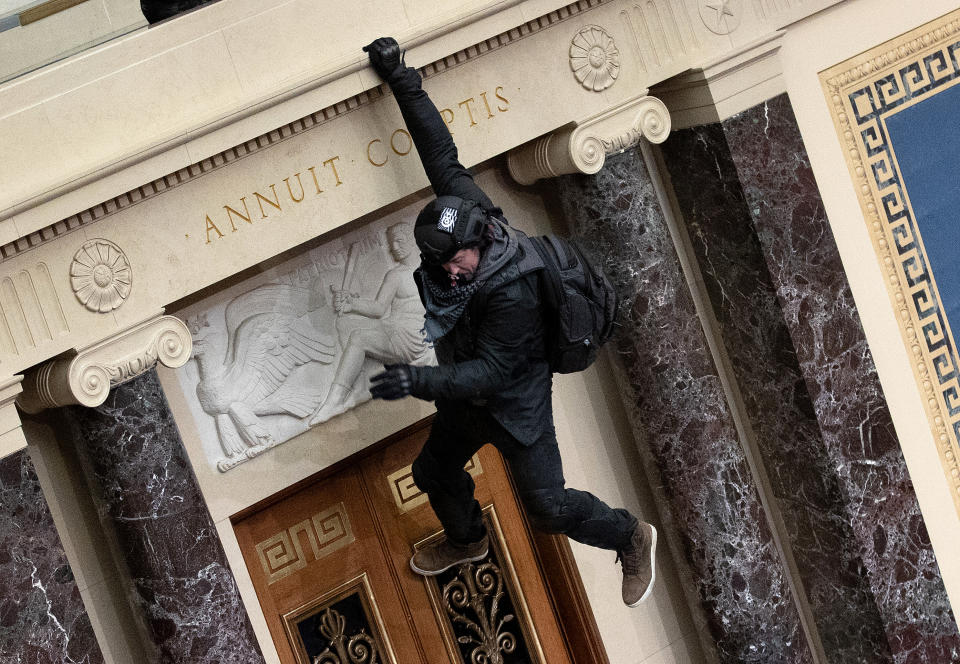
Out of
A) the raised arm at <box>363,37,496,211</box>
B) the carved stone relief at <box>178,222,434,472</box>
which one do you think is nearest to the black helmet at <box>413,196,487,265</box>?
the raised arm at <box>363,37,496,211</box>

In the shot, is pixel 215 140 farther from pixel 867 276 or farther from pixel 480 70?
pixel 867 276

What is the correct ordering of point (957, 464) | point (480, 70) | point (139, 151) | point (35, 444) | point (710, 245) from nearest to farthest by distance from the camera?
point (139, 151)
point (35, 444)
point (480, 70)
point (710, 245)
point (957, 464)

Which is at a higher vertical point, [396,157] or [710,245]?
[396,157]

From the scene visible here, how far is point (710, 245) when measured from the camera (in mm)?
5332

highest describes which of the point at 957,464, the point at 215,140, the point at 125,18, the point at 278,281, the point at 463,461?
the point at 125,18

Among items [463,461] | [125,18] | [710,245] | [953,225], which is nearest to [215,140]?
[125,18]

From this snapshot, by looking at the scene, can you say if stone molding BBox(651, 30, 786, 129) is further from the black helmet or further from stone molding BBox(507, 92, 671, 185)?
the black helmet

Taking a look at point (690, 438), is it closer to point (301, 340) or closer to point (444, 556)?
point (444, 556)

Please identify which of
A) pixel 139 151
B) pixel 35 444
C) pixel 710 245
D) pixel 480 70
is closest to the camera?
pixel 139 151

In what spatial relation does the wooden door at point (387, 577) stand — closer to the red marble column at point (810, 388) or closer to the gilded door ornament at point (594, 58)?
the red marble column at point (810, 388)

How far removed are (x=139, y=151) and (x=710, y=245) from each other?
2.39m

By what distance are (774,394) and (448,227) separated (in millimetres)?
1925

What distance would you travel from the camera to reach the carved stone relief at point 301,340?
471 cm

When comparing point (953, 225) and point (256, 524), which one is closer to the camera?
point (256, 524)
